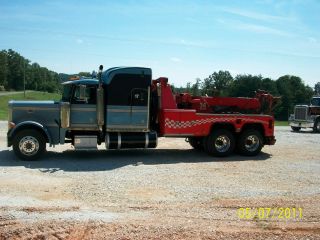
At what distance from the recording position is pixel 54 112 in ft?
43.0

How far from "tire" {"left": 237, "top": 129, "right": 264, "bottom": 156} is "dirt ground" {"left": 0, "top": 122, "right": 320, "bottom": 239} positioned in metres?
0.42

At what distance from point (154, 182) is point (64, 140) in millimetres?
4249

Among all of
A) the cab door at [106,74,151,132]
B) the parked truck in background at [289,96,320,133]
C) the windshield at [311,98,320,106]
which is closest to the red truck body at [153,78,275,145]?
the cab door at [106,74,151,132]

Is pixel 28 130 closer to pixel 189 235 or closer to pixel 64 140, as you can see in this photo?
pixel 64 140

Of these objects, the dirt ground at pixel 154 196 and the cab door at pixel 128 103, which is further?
the cab door at pixel 128 103

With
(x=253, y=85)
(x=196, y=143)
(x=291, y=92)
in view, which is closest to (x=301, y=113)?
(x=196, y=143)

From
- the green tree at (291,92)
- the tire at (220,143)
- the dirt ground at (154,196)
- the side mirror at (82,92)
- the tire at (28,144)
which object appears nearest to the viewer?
→ the dirt ground at (154,196)

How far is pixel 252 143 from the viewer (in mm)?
14961

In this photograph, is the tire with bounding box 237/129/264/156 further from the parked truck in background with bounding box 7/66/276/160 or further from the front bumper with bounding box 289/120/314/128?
the front bumper with bounding box 289/120/314/128

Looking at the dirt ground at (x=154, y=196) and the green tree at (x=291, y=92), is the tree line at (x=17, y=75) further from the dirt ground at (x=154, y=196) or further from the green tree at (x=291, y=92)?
the dirt ground at (x=154, y=196)

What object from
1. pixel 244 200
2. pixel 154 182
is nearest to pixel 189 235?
pixel 244 200

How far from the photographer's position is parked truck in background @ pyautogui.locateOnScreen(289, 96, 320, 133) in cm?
2833

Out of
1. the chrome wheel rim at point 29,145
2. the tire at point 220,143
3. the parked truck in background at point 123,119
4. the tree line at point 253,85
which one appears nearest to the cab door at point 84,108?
the parked truck in background at point 123,119

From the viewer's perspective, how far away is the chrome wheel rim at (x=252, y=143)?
14883 millimetres
